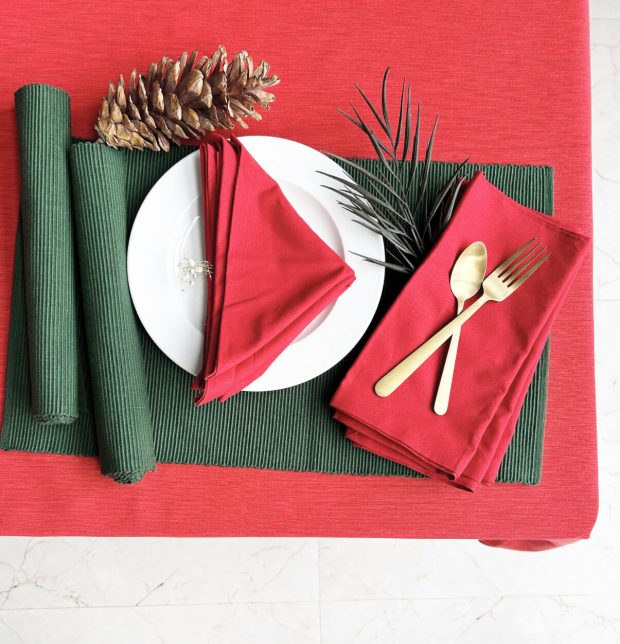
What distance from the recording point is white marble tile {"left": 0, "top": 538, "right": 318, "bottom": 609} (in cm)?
125

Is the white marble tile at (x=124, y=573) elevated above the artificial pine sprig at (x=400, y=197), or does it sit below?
below

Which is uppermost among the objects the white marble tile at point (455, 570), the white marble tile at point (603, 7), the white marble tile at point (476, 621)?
the white marble tile at point (603, 7)

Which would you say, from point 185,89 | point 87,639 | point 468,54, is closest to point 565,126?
point 468,54

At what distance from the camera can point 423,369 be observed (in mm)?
665

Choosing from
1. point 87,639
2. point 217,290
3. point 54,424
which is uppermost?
point 217,290

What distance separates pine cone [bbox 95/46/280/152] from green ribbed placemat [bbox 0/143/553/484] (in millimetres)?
44

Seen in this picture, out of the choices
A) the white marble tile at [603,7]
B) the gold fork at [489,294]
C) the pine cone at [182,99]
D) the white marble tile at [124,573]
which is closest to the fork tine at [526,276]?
the gold fork at [489,294]

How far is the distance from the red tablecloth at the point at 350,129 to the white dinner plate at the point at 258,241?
0.26 ft

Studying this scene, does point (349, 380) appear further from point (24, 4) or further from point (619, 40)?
point (619, 40)

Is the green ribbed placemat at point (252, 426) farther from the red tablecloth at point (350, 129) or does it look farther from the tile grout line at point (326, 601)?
the tile grout line at point (326, 601)

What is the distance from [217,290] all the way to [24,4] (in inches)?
17.0

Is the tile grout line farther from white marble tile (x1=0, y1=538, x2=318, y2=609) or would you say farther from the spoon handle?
the spoon handle

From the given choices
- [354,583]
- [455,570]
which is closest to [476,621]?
[455,570]

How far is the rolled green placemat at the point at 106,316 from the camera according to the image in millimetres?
631
